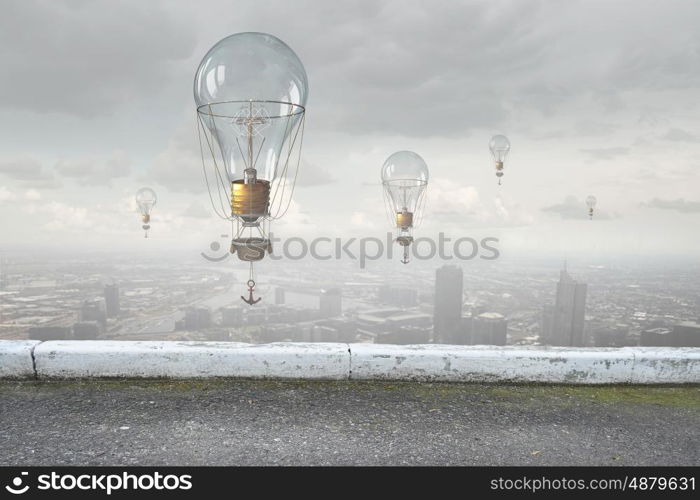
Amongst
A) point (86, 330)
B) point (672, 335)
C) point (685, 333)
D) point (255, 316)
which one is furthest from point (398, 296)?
point (86, 330)

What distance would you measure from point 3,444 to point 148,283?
6197 centimetres

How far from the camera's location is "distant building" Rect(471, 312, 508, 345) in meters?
34.5

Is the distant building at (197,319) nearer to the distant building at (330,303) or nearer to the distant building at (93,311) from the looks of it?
the distant building at (93,311)

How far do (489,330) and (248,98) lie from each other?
1376 inches

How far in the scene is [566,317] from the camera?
39250 millimetres

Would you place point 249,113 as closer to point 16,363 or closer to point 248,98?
point 248,98

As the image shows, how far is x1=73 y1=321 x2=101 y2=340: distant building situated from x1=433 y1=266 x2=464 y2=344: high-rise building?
2405 centimetres

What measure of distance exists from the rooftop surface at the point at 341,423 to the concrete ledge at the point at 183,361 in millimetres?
118

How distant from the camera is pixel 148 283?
62031 mm

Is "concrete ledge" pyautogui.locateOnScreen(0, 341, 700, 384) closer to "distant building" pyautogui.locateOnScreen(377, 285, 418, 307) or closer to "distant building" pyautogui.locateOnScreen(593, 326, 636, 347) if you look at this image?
"distant building" pyautogui.locateOnScreen(593, 326, 636, 347)

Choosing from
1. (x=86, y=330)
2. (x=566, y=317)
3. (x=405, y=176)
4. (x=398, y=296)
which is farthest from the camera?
(x=398, y=296)

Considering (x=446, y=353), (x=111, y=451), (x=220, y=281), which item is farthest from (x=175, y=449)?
(x=220, y=281)

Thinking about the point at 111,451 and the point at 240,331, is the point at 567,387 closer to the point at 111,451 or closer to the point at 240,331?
the point at 111,451
